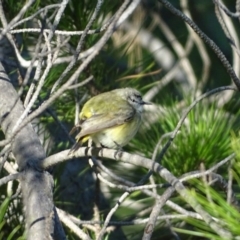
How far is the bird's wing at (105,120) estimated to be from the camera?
98.0 inches

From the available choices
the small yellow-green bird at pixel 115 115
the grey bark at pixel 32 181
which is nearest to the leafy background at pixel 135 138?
the small yellow-green bird at pixel 115 115

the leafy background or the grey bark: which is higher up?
the grey bark

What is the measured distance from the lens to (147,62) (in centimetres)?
298

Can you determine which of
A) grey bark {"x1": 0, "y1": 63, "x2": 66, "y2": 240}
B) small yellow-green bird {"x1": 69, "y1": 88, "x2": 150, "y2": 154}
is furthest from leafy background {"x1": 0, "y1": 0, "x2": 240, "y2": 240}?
grey bark {"x1": 0, "y1": 63, "x2": 66, "y2": 240}

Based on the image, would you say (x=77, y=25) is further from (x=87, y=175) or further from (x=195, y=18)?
(x=195, y=18)

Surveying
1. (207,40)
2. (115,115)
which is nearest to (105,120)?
(115,115)

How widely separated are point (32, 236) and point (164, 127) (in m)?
0.99

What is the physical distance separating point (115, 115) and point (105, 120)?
7cm

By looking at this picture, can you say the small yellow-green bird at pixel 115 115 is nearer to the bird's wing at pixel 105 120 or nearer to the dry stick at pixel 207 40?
the bird's wing at pixel 105 120

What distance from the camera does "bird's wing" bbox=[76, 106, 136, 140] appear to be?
249 cm

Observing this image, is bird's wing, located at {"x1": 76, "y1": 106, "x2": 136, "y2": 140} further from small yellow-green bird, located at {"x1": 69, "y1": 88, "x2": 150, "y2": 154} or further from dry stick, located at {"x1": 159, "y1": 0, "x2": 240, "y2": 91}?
dry stick, located at {"x1": 159, "y1": 0, "x2": 240, "y2": 91}

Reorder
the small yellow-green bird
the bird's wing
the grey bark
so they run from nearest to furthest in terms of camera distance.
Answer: the grey bark → the bird's wing → the small yellow-green bird

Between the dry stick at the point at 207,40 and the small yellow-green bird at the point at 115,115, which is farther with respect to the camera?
the small yellow-green bird at the point at 115,115

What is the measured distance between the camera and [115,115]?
276cm
